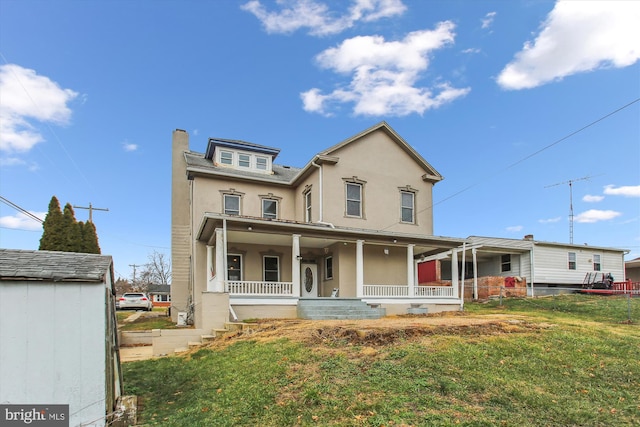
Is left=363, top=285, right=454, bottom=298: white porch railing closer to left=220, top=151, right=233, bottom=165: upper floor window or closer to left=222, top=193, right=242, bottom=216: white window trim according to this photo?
left=222, top=193, right=242, bottom=216: white window trim

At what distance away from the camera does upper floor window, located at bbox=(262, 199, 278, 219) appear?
19.3 m

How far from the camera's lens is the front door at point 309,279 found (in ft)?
59.6

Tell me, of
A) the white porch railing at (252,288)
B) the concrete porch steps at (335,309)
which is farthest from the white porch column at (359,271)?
the white porch railing at (252,288)

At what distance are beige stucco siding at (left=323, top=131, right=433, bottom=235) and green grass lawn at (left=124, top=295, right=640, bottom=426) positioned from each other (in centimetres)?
922

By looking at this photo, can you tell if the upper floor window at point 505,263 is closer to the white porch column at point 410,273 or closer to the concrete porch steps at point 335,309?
the white porch column at point 410,273

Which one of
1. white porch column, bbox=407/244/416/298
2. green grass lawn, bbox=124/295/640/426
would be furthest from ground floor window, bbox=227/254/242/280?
green grass lawn, bbox=124/295/640/426

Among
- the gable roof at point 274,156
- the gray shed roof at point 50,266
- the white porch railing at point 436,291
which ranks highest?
the gable roof at point 274,156

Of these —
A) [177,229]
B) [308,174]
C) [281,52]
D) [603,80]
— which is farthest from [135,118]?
[603,80]

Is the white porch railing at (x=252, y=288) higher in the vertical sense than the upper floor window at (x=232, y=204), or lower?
lower

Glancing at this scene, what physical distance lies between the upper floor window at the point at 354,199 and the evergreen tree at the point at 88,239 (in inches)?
601

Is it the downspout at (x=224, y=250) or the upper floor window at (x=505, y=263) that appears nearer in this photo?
the downspout at (x=224, y=250)

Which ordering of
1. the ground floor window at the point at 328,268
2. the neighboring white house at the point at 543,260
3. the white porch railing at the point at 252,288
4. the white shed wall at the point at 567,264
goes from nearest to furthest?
the white porch railing at the point at 252,288, the ground floor window at the point at 328,268, the neighboring white house at the point at 543,260, the white shed wall at the point at 567,264

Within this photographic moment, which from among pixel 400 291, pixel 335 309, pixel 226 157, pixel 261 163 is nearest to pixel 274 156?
pixel 261 163

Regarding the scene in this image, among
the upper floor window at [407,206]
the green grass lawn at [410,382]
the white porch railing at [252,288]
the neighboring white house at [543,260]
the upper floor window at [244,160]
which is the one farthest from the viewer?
the neighboring white house at [543,260]
